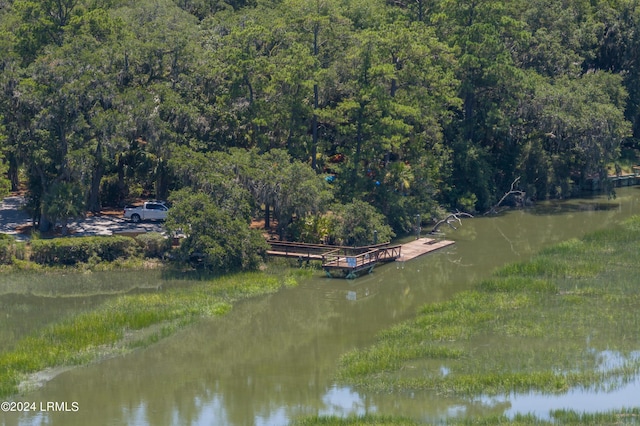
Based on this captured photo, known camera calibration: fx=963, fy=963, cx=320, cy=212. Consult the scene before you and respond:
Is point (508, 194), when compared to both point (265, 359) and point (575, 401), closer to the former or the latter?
point (265, 359)

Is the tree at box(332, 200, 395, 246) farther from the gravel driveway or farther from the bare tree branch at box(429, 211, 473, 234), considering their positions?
the gravel driveway

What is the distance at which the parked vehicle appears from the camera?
5344cm

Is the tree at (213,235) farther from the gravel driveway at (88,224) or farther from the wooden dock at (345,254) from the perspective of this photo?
the gravel driveway at (88,224)

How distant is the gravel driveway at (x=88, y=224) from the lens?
167 ft

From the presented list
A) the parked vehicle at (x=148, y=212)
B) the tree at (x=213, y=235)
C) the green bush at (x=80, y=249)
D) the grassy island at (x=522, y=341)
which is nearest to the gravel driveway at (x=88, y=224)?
the parked vehicle at (x=148, y=212)

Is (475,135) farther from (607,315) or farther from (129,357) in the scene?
(129,357)

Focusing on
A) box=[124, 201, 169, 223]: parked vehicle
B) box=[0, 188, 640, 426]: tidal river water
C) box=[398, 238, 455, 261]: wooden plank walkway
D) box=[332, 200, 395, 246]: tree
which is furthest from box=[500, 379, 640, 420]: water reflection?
box=[124, 201, 169, 223]: parked vehicle

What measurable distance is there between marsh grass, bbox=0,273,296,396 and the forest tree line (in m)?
3.71

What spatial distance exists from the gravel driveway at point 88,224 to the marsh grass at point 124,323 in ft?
29.9

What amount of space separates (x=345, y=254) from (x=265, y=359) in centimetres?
1432

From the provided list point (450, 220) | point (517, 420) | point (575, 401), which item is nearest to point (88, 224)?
point (450, 220)

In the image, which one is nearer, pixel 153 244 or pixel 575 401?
pixel 575 401

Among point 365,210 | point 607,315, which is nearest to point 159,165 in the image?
point 365,210

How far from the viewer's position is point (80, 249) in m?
46.2
